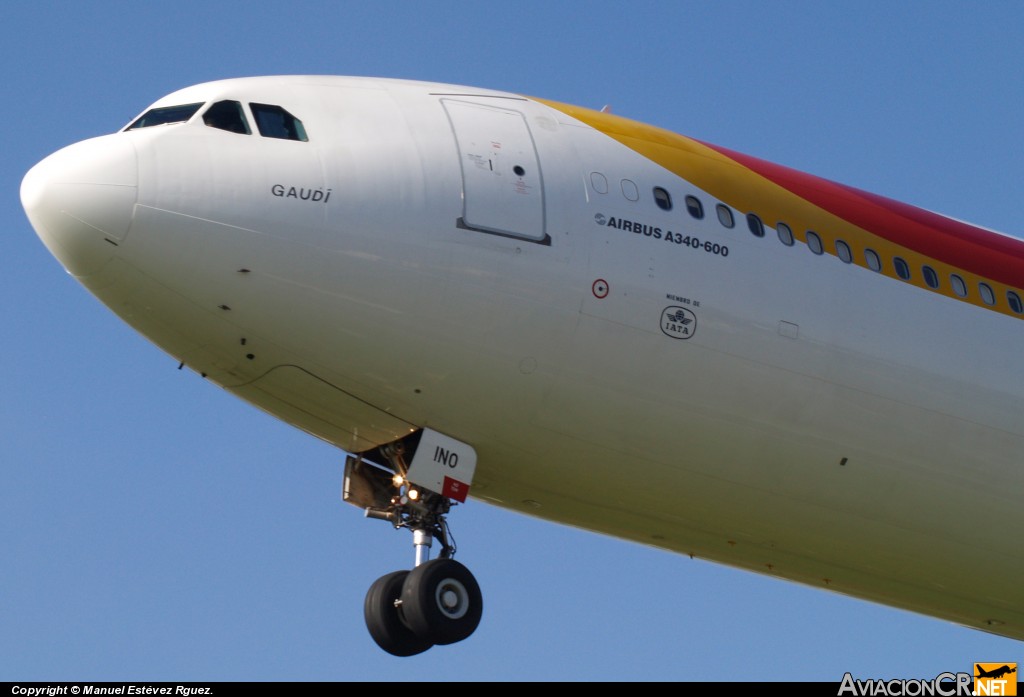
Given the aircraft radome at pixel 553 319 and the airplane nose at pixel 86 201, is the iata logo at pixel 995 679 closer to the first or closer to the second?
the aircraft radome at pixel 553 319

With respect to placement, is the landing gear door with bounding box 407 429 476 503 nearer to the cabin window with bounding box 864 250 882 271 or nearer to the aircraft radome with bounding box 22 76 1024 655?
the aircraft radome with bounding box 22 76 1024 655

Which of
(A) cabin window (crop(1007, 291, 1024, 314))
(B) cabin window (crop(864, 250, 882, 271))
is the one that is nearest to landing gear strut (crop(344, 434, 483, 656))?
(B) cabin window (crop(864, 250, 882, 271))

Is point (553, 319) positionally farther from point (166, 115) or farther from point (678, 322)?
point (166, 115)

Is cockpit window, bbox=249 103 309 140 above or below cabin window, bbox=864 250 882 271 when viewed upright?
below

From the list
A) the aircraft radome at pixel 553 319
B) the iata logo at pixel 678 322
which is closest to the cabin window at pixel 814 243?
the aircraft radome at pixel 553 319

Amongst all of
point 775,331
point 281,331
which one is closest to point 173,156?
point 281,331

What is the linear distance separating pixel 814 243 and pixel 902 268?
1.68 metres

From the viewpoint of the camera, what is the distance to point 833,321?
901 inches

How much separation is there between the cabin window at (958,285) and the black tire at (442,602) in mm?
8898

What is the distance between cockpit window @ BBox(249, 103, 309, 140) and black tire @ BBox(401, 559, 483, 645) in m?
5.60

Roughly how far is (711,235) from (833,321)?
2.13 m

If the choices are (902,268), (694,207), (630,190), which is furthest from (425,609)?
(902,268)

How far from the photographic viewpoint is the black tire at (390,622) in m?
21.3

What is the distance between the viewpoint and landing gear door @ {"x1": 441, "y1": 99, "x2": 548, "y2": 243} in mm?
20703
